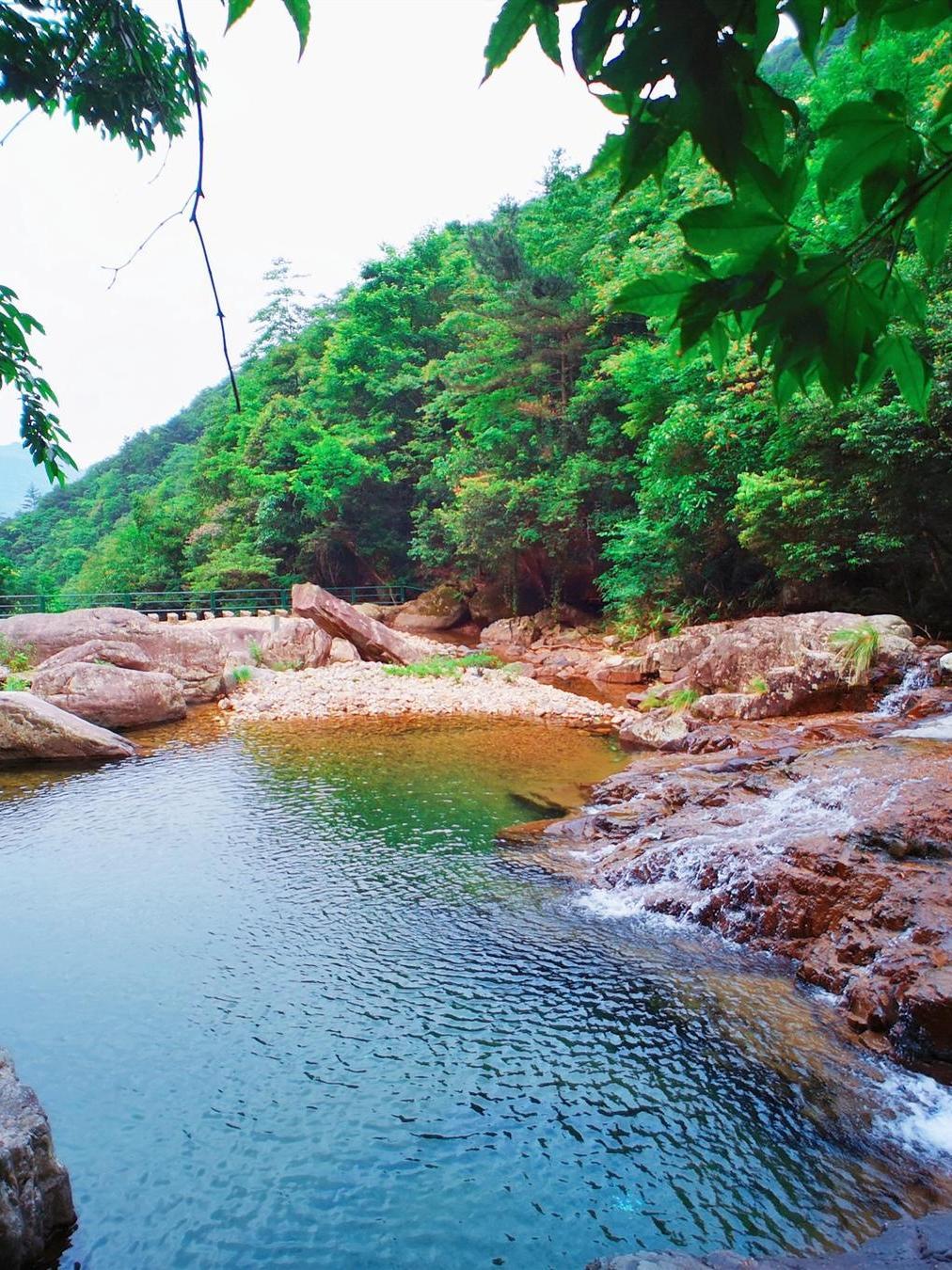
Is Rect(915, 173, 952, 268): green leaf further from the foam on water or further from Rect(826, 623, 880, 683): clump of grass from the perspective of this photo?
Rect(826, 623, 880, 683): clump of grass

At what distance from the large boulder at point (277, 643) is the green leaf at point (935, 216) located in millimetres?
14907

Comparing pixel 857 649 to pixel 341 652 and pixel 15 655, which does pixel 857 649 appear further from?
pixel 15 655

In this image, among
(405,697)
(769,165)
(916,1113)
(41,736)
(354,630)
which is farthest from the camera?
(354,630)

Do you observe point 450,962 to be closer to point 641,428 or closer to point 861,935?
point 861,935

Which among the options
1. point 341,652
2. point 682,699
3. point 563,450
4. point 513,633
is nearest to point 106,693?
point 341,652

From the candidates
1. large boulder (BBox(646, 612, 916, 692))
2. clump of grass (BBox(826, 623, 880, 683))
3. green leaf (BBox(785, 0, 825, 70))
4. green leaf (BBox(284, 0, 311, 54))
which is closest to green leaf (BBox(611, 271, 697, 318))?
green leaf (BBox(785, 0, 825, 70))

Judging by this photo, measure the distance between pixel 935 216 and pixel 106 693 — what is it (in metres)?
12.0

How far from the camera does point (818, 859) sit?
4.87 metres

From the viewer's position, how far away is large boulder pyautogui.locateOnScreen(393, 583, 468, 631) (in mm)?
24172

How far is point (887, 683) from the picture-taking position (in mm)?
9375

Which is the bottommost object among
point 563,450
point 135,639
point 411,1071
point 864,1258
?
point 411,1071

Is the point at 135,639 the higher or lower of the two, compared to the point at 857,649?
higher

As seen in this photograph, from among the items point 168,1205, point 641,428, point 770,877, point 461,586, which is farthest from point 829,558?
point 461,586

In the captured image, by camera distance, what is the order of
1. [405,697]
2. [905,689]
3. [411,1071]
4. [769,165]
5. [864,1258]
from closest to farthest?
[769,165] < [864,1258] < [411,1071] < [905,689] < [405,697]
